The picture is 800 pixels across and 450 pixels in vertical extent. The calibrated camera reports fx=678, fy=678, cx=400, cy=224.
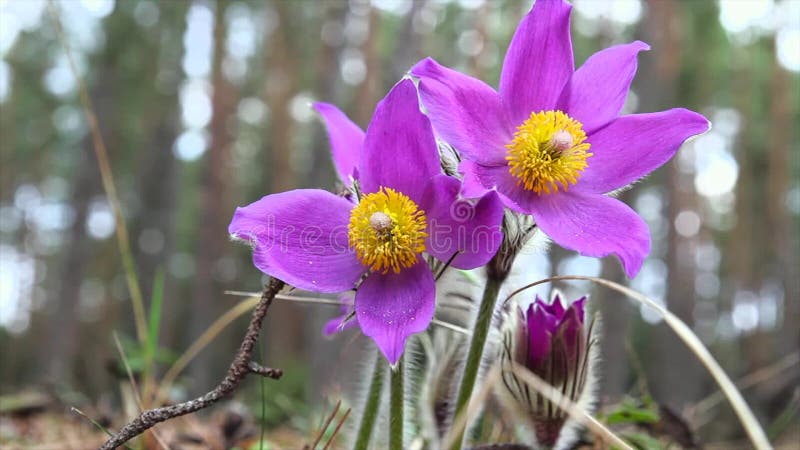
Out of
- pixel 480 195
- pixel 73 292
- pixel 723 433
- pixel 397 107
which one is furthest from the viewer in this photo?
pixel 73 292

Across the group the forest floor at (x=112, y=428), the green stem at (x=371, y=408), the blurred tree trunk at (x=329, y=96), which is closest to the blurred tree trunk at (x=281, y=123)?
the blurred tree trunk at (x=329, y=96)

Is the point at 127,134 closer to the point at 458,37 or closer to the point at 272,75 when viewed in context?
the point at 272,75

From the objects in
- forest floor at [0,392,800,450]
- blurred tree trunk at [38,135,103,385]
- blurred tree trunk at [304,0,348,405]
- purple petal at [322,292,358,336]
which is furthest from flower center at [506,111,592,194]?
blurred tree trunk at [38,135,103,385]

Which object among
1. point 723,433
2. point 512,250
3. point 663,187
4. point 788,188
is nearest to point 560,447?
point 512,250

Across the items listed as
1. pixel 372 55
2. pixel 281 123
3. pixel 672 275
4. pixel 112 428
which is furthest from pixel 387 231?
pixel 281 123

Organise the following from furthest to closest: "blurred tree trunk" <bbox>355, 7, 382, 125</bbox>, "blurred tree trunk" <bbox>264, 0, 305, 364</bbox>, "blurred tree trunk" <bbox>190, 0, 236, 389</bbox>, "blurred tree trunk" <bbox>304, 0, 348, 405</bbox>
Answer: "blurred tree trunk" <bbox>264, 0, 305, 364</bbox>, "blurred tree trunk" <bbox>355, 7, 382, 125</bbox>, "blurred tree trunk" <bbox>190, 0, 236, 389</bbox>, "blurred tree trunk" <bbox>304, 0, 348, 405</bbox>

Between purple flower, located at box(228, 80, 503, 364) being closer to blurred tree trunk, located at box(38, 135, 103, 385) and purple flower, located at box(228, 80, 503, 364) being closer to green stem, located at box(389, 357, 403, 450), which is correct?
green stem, located at box(389, 357, 403, 450)
